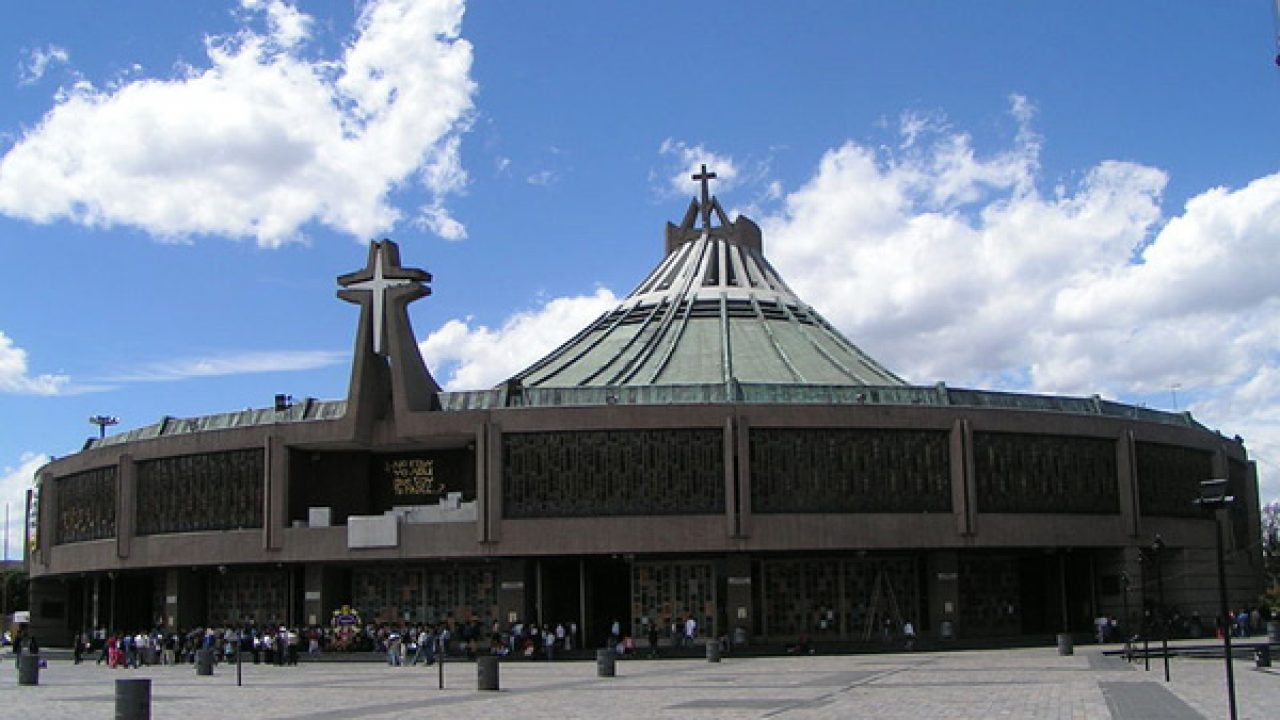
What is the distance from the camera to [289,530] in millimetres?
55281

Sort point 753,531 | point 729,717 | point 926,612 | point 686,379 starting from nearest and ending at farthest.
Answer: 1. point 729,717
2. point 753,531
3. point 926,612
4. point 686,379

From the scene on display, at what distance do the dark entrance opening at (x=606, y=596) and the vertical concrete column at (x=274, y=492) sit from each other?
1175 centimetres

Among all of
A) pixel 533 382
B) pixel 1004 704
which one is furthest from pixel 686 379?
pixel 1004 704

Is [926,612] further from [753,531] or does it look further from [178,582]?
Result: [178,582]

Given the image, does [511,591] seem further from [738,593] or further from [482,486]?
[738,593]

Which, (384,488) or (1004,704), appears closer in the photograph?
(1004,704)

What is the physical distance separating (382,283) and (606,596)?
596 inches

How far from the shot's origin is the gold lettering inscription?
2296 inches

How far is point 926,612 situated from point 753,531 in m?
8.79

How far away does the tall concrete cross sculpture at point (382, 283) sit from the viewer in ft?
186

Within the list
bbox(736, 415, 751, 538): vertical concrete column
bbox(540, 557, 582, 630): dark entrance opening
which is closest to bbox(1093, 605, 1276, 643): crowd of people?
bbox(736, 415, 751, 538): vertical concrete column

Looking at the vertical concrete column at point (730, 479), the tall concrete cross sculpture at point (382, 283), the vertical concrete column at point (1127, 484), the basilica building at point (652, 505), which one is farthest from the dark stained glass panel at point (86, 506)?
the vertical concrete column at point (1127, 484)

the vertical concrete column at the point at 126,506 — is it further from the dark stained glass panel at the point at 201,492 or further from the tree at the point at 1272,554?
the tree at the point at 1272,554

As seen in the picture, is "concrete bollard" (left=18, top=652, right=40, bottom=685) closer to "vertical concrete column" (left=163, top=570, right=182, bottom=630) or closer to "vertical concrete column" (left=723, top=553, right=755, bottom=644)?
"vertical concrete column" (left=163, top=570, right=182, bottom=630)
